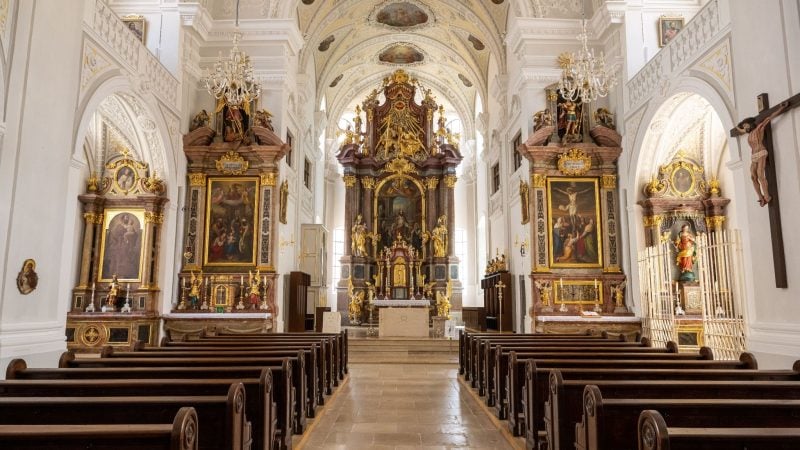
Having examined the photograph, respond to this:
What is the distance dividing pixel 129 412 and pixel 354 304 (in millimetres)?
16922

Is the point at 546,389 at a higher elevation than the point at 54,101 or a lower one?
lower

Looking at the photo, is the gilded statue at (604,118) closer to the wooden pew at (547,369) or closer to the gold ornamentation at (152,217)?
the wooden pew at (547,369)

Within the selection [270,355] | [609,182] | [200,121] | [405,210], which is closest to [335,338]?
[270,355]

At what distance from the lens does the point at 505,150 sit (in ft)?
53.2

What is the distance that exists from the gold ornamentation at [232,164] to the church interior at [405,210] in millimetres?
71

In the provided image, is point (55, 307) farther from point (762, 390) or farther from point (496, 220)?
point (496, 220)

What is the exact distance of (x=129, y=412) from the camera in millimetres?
3033

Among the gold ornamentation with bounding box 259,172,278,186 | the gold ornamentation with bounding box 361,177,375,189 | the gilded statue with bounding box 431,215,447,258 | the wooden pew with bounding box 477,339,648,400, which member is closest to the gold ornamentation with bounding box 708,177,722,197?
the wooden pew with bounding box 477,339,648,400

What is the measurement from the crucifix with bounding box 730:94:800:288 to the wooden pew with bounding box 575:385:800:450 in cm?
367

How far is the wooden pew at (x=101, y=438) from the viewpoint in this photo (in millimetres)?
2316

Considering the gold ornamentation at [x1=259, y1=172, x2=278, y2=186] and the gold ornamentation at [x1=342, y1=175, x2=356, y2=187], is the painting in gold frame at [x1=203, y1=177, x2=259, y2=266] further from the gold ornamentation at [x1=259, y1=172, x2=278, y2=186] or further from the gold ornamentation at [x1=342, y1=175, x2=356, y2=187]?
the gold ornamentation at [x1=342, y1=175, x2=356, y2=187]

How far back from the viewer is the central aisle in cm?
503

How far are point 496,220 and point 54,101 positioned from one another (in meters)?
13.3

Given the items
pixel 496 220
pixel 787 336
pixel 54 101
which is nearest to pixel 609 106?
pixel 496 220
